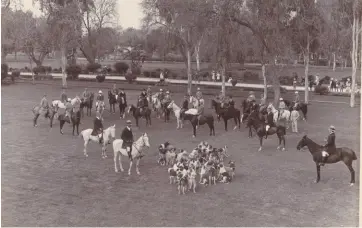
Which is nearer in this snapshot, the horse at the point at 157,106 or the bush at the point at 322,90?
the horse at the point at 157,106

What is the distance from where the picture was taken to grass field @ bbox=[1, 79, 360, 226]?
12242 millimetres

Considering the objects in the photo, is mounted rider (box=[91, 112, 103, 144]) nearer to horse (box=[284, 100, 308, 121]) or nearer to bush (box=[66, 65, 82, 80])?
horse (box=[284, 100, 308, 121])

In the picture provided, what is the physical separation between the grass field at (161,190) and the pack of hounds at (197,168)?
34cm

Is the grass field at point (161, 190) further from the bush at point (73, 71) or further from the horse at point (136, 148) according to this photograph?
the bush at point (73, 71)

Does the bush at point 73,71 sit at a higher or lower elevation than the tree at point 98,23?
lower

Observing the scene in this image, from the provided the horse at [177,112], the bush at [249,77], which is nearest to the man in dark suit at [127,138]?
the horse at [177,112]

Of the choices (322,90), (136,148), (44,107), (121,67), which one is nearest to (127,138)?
(136,148)

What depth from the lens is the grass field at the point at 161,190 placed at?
12242 millimetres

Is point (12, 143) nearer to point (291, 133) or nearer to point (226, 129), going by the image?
point (226, 129)

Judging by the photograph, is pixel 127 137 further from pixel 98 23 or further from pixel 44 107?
pixel 98 23

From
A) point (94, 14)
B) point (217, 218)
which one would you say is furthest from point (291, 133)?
point (94, 14)

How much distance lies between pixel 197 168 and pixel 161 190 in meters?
1.56

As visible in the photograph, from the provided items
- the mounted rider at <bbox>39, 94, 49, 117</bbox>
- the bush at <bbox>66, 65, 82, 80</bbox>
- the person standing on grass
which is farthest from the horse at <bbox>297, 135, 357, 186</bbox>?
the bush at <bbox>66, 65, 82, 80</bbox>

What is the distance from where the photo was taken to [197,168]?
15.4 m
